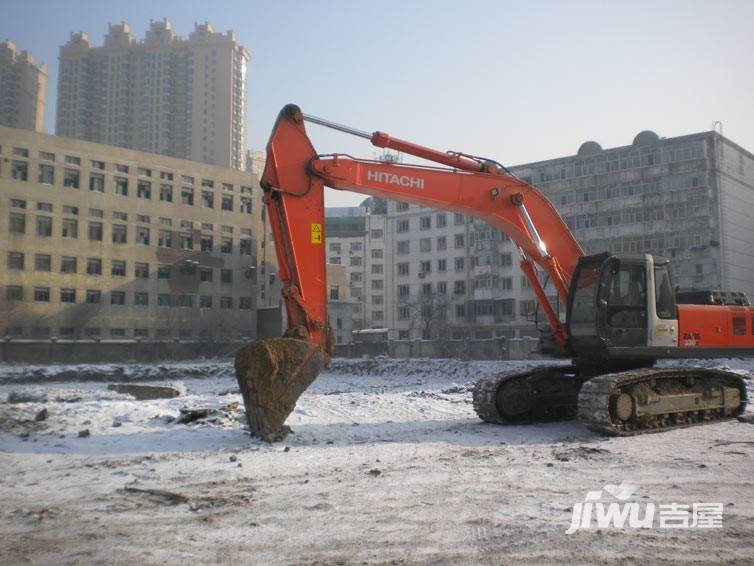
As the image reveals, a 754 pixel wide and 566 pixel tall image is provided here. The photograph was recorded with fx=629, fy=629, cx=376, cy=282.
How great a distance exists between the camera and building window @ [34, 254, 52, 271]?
55438 mm

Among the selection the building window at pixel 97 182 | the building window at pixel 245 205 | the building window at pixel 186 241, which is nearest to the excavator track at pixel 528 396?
the building window at pixel 97 182

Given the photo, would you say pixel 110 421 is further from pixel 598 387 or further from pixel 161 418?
pixel 598 387

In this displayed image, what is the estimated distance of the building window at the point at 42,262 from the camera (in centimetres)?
5544

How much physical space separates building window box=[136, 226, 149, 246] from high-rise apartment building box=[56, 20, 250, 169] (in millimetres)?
70451

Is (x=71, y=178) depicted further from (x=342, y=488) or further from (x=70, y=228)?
(x=342, y=488)

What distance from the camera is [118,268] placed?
6000 cm

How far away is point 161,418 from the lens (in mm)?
12320

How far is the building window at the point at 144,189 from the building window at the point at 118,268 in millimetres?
6903

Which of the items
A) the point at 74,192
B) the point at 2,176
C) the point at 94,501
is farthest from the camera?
the point at 74,192

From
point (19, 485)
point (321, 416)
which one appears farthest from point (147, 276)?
point (19, 485)

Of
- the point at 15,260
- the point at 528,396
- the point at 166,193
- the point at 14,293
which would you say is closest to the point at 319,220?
the point at 528,396

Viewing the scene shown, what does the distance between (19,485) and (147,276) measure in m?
56.8

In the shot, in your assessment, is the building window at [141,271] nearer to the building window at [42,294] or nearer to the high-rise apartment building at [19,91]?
the building window at [42,294]

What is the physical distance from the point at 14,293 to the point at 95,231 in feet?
29.6
